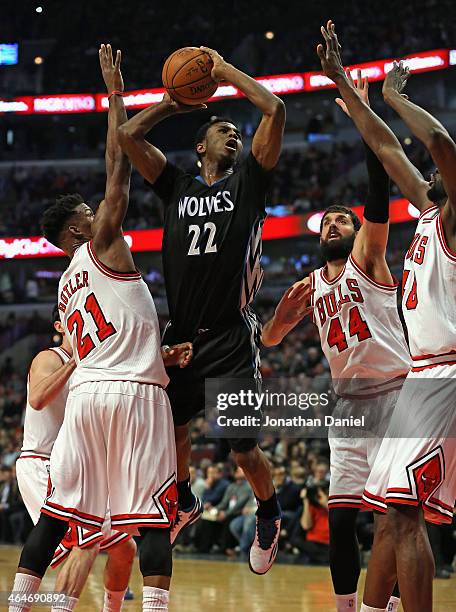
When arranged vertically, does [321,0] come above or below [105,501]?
above

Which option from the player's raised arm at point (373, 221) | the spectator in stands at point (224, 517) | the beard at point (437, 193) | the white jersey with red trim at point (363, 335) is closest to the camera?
the beard at point (437, 193)

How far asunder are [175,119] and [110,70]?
2626cm

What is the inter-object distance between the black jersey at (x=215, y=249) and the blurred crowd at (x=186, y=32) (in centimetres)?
2388

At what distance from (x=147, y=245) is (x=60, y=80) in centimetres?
963

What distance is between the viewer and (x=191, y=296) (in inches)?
217

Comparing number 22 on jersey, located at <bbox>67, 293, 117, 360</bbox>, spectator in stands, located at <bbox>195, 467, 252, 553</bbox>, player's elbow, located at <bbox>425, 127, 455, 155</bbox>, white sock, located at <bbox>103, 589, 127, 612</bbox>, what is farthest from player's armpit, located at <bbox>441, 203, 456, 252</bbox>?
spectator in stands, located at <bbox>195, 467, 252, 553</bbox>

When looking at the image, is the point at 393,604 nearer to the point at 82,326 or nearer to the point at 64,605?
the point at 64,605

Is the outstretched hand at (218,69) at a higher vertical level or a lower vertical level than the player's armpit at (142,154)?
higher

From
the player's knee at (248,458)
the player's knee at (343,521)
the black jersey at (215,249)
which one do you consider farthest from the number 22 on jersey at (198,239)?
the player's knee at (343,521)

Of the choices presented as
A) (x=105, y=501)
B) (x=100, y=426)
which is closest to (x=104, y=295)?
(x=100, y=426)

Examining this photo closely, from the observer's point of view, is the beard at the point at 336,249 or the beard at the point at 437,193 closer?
the beard at the point at 437,193

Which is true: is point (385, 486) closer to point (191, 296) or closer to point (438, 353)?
point (438, 353)

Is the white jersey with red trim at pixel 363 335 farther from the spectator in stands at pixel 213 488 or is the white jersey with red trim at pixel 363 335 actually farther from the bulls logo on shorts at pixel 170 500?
the spectator in stands at pixel 213 488

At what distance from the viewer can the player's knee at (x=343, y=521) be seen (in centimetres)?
560
